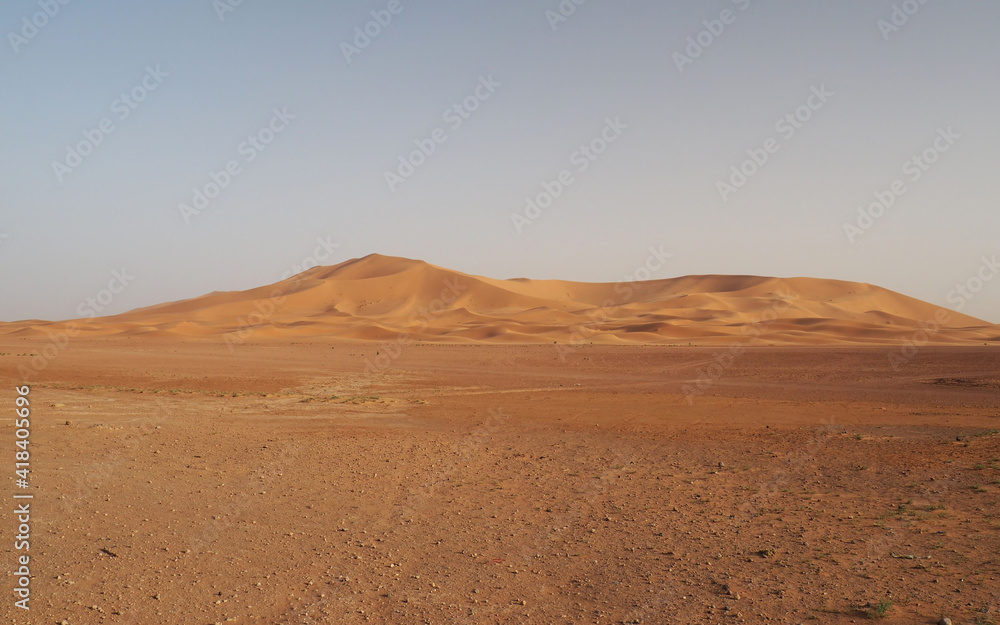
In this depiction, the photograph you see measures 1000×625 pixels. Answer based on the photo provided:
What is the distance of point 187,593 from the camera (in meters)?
5.69

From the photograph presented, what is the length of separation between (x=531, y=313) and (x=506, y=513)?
81187 mm

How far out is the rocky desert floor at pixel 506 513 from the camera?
5.61m

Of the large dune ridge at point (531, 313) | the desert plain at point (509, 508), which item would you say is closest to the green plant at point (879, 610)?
the desert plain at point (509, 508)

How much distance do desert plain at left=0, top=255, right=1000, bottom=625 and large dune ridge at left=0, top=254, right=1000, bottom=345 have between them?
38221mm

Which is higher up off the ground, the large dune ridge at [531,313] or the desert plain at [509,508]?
the large dune ridge at [531,313]

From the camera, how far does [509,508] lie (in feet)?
27.6

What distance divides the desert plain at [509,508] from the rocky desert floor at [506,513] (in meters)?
0.04

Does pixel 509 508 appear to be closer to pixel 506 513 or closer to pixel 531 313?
pixel 506 513

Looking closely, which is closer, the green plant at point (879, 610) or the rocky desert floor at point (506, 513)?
the green plant at point (879, 610)

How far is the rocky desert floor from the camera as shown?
18.4 ft

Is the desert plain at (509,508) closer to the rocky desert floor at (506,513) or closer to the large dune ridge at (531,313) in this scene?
the rocky desert floor at (506,513)

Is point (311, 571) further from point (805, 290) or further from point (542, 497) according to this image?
point (805, 290)

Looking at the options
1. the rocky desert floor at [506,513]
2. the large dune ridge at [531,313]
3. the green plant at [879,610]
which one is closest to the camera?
the green plant at [879,610]

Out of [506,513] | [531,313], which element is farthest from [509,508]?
[531,313]
